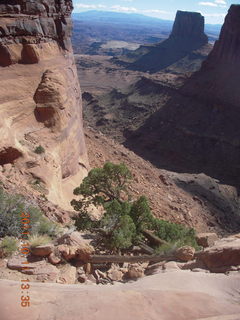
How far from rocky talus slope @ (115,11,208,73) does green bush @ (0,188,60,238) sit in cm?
11050

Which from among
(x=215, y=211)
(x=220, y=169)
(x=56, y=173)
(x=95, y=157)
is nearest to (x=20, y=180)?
(x=56, y=173)

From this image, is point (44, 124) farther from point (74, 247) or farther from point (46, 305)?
point (46, 305)

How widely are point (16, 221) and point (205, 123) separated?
1838 inches

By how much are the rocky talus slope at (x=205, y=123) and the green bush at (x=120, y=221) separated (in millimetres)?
28383

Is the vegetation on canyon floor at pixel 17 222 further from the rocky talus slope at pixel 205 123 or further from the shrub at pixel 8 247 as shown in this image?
the rocky talus slope at pixel 205 123

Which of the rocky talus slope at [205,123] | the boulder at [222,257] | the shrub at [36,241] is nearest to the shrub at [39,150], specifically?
the shrub at [36,241]

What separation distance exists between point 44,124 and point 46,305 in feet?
47.8

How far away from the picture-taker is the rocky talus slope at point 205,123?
153ft

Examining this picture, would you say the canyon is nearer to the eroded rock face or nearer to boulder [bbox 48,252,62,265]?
boulder [bbox 48,252,62,265]

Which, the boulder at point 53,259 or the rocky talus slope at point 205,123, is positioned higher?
the boulder at point 53,259

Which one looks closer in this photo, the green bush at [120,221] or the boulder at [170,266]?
the boulder at [170,266]

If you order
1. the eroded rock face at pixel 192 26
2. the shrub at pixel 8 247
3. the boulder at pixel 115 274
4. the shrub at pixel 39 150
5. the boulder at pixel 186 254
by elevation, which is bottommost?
the boulder at pixel 115 274

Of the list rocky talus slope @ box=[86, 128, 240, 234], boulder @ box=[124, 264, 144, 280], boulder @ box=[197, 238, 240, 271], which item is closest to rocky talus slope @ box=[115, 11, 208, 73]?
rocky talus slope @ box=[86, 128, 240, 234]

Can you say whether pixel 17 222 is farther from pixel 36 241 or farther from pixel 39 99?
pixel 39 99
